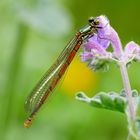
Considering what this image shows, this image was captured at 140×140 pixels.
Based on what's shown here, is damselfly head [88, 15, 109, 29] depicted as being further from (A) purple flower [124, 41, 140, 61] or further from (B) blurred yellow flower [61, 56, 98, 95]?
(B) blurred yellow flower [61, 56, 98, 95]

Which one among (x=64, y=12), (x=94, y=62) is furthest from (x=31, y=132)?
(x=94, y=62)

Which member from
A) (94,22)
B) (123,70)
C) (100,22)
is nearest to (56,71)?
(94,22)

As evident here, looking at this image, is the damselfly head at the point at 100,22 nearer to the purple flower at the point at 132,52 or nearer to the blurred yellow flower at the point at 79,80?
the purple flower at the point at 132,52

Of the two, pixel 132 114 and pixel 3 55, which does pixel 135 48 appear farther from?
pixel 3 55

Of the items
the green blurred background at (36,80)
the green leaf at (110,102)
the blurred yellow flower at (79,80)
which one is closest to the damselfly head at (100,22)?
the green leaf at (110,102)

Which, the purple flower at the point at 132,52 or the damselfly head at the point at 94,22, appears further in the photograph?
the damselfly head at the point at 94,22

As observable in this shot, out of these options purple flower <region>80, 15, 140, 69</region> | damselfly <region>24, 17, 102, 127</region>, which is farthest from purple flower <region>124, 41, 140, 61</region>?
damselfly <region>24, 17, 102, 127</region>

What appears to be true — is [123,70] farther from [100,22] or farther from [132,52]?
[100,22]
